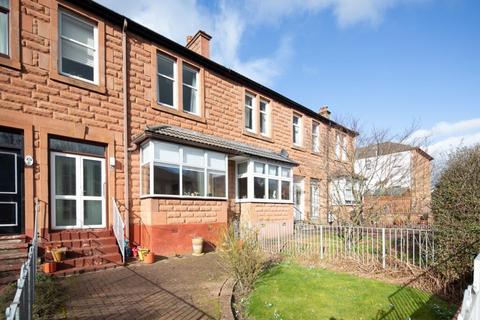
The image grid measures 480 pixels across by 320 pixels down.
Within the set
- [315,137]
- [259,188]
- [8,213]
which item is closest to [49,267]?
[8,213]

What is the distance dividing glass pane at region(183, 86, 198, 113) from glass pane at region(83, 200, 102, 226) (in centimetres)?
535

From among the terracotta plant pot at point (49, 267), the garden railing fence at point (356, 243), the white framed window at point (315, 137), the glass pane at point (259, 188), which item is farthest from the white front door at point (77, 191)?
the white framed window at point (315, 137)

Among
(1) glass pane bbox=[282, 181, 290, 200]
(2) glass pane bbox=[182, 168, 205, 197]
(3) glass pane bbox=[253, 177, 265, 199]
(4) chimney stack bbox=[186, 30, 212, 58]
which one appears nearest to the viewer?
(2) glass pane bbox=[182, 168, 205, 197]

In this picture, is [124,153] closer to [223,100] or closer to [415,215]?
[223,100]

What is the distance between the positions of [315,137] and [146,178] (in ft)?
44.9

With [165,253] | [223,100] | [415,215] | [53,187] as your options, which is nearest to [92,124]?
[53,187]

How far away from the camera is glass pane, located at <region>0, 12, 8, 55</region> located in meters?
7.90

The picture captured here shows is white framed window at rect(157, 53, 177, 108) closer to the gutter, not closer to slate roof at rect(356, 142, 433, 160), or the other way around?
the gutter

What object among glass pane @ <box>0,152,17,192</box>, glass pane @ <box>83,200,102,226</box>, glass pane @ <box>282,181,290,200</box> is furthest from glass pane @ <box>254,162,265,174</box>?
glass pane @ <box>0,152,17,192</box>

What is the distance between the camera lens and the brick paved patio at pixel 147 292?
16.2ft

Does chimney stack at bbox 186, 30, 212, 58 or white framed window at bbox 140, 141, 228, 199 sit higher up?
chimney stack at bbox 186, 30, 212, 58

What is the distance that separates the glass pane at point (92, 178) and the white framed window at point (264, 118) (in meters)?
9.38

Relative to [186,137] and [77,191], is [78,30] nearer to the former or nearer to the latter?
[186,137]

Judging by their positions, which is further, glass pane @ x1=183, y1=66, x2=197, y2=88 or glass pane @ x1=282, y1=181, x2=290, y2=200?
glass pane @ x1=282, y1=181, x2=290, y2=200
